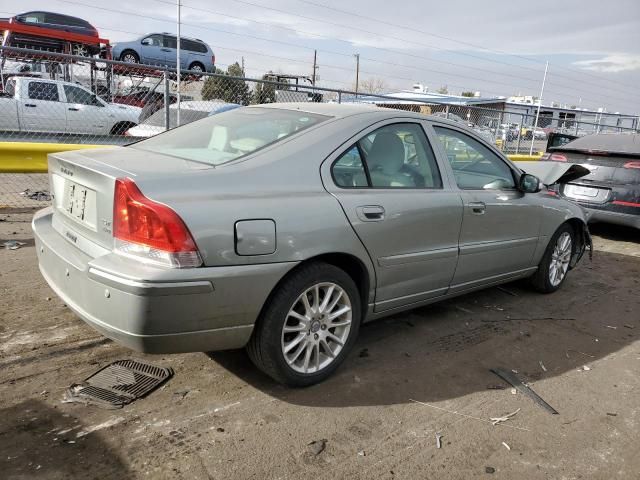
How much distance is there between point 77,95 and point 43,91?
80 centimetres

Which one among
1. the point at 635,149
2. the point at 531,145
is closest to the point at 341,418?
the point at 635,149

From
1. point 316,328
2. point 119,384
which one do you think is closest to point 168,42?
point 119,384

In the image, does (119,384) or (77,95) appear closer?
(119,384)

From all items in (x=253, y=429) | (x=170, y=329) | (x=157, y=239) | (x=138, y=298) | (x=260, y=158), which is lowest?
(x=253, y=429)

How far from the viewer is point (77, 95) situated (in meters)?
10.0

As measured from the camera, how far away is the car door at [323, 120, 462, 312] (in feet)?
10.1

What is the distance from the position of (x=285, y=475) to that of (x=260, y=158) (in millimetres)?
1576

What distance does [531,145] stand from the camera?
14469 mm

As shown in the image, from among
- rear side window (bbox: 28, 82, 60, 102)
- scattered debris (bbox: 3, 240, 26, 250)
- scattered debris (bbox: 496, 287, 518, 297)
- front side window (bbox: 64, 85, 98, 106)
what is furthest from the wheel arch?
rear side window (bbox: 28, 82, 60, 102)

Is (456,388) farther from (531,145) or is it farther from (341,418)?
(531,145)

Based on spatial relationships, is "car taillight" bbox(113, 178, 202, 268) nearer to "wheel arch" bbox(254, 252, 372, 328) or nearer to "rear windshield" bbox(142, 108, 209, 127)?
"wheel arch" bbox(254, 252, 372, 328)

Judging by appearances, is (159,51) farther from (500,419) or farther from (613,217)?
(500,419)

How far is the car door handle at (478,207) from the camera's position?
379 cm

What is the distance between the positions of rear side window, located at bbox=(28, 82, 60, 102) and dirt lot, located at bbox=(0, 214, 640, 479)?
7386 mm
